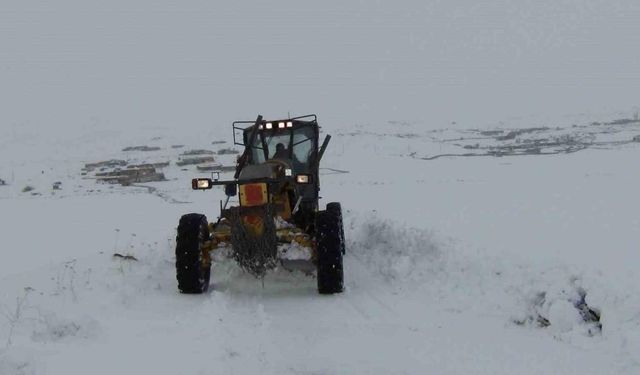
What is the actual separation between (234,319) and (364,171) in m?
23.5

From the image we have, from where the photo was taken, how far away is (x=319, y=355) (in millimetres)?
5648

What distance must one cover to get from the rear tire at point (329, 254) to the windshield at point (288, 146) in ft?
8.70

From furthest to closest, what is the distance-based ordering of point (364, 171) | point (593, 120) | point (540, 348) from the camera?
1. point (593, 120)
2. point (364, 171)
3. point (540, 348)

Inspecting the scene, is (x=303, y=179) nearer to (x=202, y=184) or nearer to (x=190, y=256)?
(x=202, y=184)

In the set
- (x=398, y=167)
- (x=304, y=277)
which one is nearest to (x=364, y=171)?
(x=398, y=167)

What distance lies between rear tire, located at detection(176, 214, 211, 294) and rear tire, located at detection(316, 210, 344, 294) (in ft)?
4.69

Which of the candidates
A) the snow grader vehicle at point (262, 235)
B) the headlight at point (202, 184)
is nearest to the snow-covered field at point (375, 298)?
the snow grader vehicle at point (262, 235)

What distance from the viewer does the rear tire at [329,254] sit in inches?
307

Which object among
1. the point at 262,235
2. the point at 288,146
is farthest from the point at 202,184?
the point at 288,146

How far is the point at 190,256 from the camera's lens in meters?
7.97

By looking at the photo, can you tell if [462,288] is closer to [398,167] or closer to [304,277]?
[304,277]

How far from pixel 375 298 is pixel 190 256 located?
224cm

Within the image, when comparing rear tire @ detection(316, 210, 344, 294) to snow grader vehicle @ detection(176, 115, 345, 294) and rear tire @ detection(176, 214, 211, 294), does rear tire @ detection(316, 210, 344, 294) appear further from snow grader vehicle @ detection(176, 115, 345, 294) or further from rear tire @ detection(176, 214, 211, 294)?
rear tire @ detection(176, 214, 211, 294)

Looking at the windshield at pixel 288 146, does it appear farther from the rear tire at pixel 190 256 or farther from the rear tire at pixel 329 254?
the rear tire at pixel 329 254
